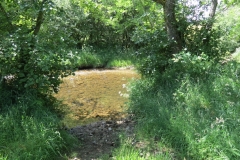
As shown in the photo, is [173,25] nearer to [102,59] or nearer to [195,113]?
[195,113]

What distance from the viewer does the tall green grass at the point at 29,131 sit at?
3.26 m

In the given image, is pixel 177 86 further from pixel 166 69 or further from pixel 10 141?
pixel 10 141

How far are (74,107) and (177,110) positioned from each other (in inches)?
131

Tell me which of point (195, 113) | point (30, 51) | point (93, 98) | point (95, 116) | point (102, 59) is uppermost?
point (30, 51)

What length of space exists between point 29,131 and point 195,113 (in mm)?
2803

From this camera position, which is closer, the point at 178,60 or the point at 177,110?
the point at 177,110

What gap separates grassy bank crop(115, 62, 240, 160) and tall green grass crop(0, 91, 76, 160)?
1.07m

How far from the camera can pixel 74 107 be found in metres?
6.56

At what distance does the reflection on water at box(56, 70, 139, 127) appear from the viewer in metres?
5.86

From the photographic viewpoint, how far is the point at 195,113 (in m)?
4.00

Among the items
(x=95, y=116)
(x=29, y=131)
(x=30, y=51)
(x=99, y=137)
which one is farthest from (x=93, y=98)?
(x=29, y=131)

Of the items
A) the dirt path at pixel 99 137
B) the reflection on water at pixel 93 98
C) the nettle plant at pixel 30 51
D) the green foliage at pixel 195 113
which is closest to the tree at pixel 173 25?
the green foliage at pixel 195 113

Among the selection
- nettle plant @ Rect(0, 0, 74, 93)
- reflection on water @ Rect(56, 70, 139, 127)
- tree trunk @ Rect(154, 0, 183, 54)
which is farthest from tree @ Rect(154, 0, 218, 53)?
nettle plant @ Rect(0, 0, 74, 93)

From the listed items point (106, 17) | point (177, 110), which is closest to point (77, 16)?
point (106, 17)
